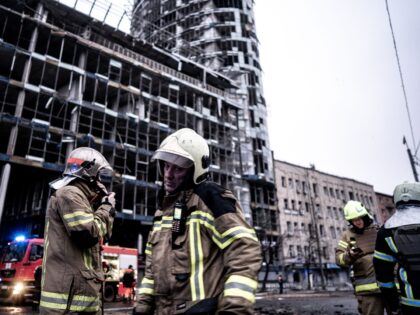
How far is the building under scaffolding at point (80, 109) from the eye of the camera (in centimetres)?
2283

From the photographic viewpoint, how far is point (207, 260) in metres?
2.07

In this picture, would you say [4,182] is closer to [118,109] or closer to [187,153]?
[118,109]

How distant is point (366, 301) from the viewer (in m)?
4.26

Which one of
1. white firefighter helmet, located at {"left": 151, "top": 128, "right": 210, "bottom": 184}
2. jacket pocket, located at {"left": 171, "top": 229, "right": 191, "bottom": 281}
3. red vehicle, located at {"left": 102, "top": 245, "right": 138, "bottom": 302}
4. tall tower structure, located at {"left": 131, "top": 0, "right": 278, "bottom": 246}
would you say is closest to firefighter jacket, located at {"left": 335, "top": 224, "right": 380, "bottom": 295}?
white firefighter helmet, located at {"left": 151, "top": 128, "right": 210, "bottom": 184}

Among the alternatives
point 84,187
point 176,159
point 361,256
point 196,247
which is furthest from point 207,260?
point 361,256

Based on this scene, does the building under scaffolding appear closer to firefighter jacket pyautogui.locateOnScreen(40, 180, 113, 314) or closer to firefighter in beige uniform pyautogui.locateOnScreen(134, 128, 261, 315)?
firefighter jacket pyautogui.locateOnScreen(40, 180, 113, 314)

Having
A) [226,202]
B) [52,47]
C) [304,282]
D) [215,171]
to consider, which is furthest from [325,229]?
[226,202]

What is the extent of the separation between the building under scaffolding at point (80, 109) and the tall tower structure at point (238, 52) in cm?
592

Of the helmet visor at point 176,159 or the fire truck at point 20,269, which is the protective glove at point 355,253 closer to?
the helmet visor at point 176,159

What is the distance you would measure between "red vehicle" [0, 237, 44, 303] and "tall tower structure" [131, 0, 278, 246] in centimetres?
2711

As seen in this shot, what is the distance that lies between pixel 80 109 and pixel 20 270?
50.5 feet

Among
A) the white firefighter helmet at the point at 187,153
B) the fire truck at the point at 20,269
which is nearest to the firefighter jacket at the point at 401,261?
the white firefighter helmet at the point at 187,153

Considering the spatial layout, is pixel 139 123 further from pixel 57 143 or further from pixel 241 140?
pixel 241 140

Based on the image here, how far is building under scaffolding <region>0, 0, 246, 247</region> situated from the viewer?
22828mm
